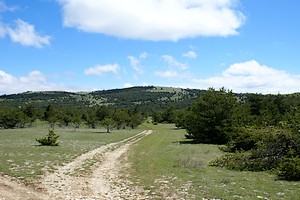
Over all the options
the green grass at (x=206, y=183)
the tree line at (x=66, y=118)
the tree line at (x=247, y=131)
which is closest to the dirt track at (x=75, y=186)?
the green grass at (x=206, y=183)

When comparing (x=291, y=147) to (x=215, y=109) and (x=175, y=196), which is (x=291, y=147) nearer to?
(x=175, y=196)

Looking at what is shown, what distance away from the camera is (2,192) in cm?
1534

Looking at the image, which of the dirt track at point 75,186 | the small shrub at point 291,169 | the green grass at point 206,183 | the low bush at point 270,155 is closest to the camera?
the dirt track at point 75,186

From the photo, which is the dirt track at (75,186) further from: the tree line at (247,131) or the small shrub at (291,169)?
the small shrub at (291,169)

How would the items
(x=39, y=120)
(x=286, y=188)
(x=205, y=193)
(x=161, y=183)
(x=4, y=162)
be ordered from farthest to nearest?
(x=39, y=120), (x=4, y=162), (x=161, y=183), (x=286, y=188), (x=205, y=193)

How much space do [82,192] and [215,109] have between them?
3741cm

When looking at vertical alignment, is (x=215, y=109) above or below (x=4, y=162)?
above

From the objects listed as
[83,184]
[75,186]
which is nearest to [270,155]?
[83,184]

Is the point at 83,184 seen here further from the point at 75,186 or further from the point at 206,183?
the point at 206,183

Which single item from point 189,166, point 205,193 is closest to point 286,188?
point 205,193

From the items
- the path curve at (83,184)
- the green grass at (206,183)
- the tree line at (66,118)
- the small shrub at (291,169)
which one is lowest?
the path curve at (83,184)

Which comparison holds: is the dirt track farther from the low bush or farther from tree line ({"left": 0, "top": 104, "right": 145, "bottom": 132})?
tree line ({"left": 0, "top": 104, "right": 145, "bottom": 132})

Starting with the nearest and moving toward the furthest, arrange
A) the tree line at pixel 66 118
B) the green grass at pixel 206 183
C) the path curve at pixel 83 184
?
the green grass at pixel 206 183 → the path curve at pixel 83 184 → the tree line at pixel 66 118

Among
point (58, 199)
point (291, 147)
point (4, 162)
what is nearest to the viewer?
point (58, 199)
